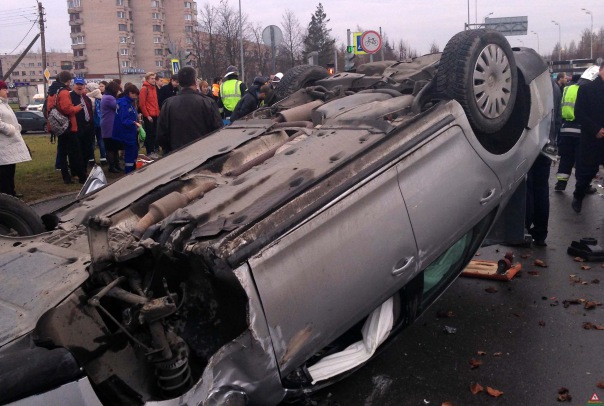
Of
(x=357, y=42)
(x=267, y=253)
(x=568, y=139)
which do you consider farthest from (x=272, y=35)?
(x=267, y=253)

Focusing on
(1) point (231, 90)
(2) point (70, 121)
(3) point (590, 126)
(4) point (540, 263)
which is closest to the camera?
(4) point (540, 263)

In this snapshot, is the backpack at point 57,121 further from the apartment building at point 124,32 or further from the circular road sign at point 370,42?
the apartment building at point 124,32

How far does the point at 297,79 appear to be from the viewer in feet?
17.0

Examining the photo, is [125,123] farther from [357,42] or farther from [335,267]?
[357,42]

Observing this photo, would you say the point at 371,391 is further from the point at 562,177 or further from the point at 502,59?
the point at 562,177

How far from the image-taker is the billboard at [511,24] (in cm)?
2119

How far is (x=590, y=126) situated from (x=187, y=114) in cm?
483

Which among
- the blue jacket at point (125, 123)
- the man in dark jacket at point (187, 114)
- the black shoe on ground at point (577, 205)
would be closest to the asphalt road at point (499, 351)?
the black shoe on ground at point (577, 205)

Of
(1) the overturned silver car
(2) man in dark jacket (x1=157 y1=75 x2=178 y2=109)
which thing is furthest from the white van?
(1) the overturned silver car

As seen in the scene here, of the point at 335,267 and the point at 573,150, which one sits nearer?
the point at 335,267

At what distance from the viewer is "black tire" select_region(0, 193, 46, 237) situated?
3711 mm

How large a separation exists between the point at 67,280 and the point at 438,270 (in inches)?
87.6

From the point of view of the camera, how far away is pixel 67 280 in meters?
2.78

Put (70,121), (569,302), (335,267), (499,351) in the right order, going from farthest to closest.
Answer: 1. (70,121)
2. (569,302)
3. (499,351)
4. (335,267)
